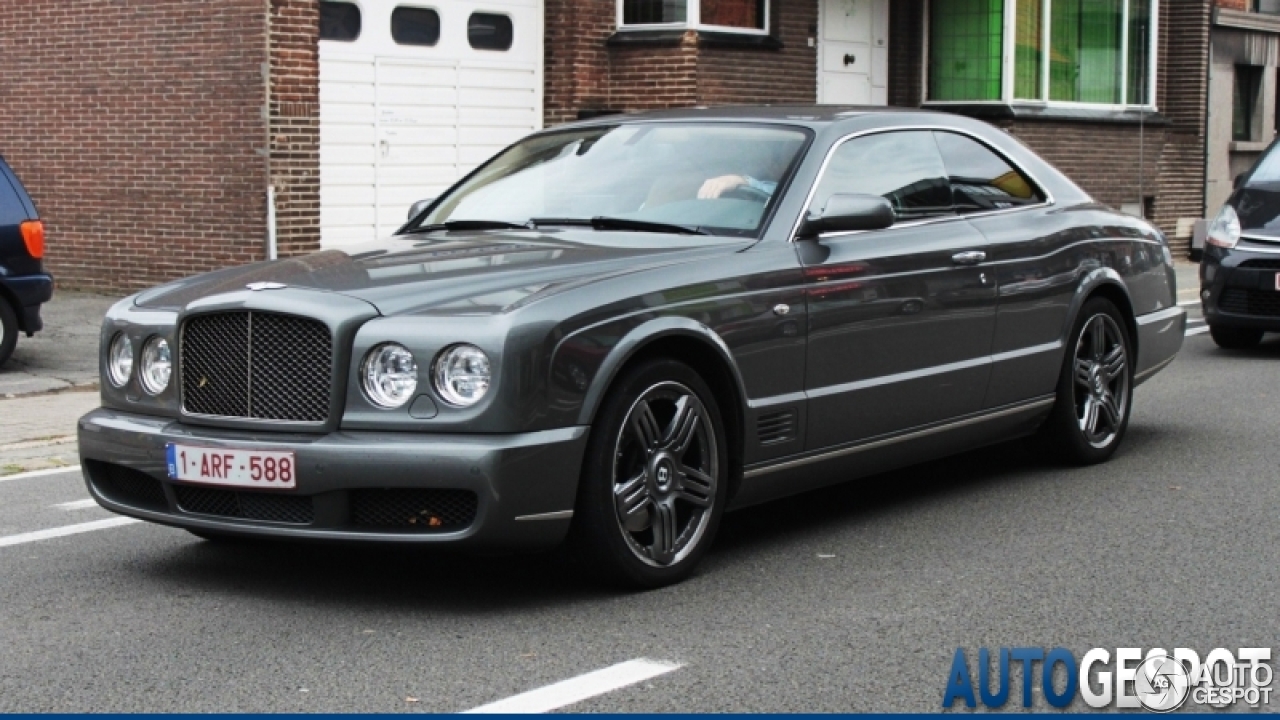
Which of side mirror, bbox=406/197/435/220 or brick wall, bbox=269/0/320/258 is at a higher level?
brick wall, bbox=269/0/320/258

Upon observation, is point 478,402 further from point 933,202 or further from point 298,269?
point 933,202

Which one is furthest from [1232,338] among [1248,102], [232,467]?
[1248,102]

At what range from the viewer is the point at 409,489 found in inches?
213

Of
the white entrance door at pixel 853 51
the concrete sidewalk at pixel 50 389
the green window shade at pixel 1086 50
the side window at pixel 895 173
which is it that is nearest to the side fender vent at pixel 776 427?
the side window at pixel 895 173

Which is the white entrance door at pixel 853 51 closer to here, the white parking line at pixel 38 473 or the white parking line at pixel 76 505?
the white parking line at pixel 38 473

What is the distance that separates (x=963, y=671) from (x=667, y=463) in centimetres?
134

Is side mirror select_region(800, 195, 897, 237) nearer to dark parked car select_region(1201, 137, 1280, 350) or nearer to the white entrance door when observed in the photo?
dark parked car select_region(1201, 137, 1280, 350)

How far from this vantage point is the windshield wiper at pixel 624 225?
21.6 feet

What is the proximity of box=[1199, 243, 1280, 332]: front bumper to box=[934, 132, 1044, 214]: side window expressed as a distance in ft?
15.4

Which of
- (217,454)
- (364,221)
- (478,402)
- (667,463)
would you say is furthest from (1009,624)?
(364,221)

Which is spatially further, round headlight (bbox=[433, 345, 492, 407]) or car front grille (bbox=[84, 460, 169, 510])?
car front grille (bbox=[84, 460, 169, 510])

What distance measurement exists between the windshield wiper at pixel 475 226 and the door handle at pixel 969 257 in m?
1.68

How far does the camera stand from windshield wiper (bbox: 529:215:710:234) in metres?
6.58

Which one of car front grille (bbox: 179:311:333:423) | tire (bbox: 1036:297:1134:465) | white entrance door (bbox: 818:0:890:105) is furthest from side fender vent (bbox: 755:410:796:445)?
white entrance door (bbox: 818:0:890:105)
